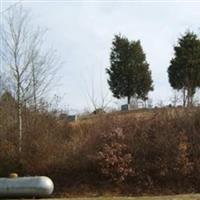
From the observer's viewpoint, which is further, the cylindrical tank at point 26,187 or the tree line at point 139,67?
the tree line at point 139,67

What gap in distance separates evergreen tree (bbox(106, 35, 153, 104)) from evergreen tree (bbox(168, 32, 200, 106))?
3.21m

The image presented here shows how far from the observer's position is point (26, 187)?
25484 mm

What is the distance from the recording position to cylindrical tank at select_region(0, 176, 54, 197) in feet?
83.7

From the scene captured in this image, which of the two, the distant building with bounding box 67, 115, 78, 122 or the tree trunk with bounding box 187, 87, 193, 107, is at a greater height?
the tree trunk with bounding box 187, 87, 193, 107

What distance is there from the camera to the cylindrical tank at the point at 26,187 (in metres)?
25.5

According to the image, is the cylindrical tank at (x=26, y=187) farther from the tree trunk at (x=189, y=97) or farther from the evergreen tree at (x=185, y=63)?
the evergreen tree at (x=185, y=63)

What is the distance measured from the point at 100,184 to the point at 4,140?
20.1 ft

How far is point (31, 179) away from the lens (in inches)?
1017

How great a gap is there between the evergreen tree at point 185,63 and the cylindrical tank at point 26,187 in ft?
72.1

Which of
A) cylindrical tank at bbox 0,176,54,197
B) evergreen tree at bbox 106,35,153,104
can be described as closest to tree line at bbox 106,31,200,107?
evergreen tree at bbox 106,35,153,104

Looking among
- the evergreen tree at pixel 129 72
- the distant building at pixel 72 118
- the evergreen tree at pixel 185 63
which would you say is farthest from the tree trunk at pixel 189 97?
the evergreen tree at pixel 129 72

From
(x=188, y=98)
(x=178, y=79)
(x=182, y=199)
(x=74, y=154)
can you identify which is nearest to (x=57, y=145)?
(x=74, y=154)

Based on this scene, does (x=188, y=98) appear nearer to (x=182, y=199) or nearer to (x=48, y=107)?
(x=48, y=107)

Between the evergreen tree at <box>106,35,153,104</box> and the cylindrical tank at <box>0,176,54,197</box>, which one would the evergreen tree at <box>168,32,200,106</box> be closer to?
the evergreen tree at <box>106,35,153,104</box>
